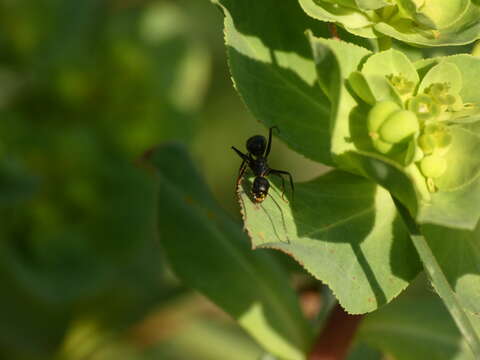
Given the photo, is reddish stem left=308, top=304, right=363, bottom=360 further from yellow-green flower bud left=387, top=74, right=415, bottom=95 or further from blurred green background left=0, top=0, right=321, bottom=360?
blurred green background left=0, top=0, right=321, bottom=360

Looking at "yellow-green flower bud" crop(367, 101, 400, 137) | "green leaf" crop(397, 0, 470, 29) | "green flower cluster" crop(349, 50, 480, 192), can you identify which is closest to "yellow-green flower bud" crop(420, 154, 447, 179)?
"green flower cluster" crop(349, 50, 480, 192)

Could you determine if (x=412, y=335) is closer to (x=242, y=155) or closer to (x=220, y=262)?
(x=220, y=262)

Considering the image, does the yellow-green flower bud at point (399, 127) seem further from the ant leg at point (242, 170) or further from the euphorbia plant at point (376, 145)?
the ant leg at point (242, 170)

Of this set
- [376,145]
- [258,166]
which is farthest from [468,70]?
[258,166]

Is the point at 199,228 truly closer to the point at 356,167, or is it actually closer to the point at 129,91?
the point at 356,167

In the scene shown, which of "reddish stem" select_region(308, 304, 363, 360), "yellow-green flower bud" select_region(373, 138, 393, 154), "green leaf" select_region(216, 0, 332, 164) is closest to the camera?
"yellow-green flower bud" select_region(373, 138, 393, 154)

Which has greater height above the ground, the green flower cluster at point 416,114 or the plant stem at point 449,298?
the green flower cluster at point 416,114

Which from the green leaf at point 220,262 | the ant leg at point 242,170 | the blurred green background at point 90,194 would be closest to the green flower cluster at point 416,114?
the ant leg at point 242,170
